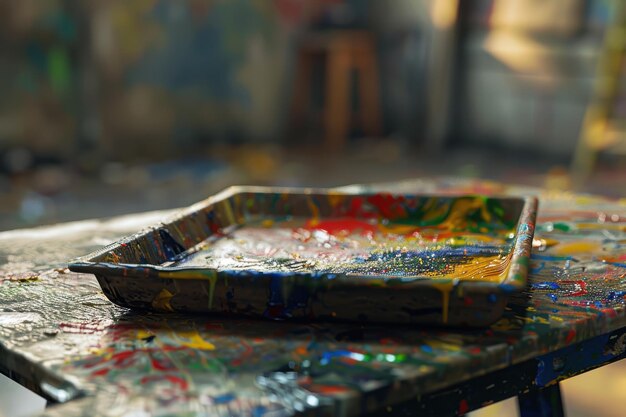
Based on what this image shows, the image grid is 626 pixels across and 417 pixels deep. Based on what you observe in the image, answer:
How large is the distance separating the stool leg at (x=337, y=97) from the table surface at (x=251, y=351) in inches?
155

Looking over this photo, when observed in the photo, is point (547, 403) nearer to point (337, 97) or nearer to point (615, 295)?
point (615, 295)

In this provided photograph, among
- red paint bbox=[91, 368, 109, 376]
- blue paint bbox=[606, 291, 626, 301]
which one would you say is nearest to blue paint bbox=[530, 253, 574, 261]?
blue paint bbox=[606, 291, 626, 301]

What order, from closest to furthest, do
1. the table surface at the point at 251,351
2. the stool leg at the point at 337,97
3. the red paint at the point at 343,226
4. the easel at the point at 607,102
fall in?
the table surface at the point at 251,351 < the red paint at the point at 343,226 < the easel at the point at 607,102 < the stool leg at the point at 337,97

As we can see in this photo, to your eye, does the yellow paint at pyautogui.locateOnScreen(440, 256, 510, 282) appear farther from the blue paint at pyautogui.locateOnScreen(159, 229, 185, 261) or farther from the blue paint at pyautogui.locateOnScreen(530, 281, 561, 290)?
the blue paint at pyautogui.locateOnScreen(159, 229, 185, 261)

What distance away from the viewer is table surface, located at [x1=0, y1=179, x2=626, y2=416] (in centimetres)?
63

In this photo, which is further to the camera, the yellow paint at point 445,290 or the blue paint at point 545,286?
the blue paint at point 545,286

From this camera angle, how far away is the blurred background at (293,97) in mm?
3742

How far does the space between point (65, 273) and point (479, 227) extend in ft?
1.98

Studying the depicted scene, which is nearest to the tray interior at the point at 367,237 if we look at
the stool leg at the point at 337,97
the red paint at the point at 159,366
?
the red paint at the point at 159,366

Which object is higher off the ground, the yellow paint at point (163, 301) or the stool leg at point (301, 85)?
the stool leg at point (301, 85)

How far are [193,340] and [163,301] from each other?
69mm

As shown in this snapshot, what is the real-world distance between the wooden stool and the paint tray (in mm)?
3605

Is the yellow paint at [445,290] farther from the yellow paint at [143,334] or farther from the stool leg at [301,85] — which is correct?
the stool leg at [301,85]

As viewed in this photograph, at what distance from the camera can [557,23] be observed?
423 centimetres
